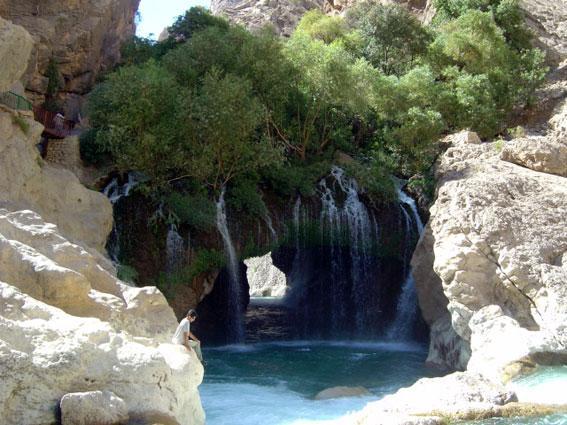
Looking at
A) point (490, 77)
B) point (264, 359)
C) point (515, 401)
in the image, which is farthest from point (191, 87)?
point (515, 401)

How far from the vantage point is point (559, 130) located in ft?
77.0

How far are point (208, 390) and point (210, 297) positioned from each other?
9.47 meters

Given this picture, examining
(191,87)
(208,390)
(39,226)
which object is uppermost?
(191,87)

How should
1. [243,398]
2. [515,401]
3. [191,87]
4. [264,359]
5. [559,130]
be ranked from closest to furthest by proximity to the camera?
[515,401], [243,398], [264,359], [559,130], [191,87]

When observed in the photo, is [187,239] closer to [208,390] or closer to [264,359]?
[264,359]

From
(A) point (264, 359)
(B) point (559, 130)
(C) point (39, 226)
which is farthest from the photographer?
(B) point (559, 130)

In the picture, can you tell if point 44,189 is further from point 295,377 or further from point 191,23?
point 191,23

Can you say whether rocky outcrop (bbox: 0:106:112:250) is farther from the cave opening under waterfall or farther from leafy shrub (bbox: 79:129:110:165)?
the cave opening under waterfall

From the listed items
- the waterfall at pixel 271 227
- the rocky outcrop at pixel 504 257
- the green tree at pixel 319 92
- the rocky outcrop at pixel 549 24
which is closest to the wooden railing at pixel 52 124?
the waterfall at pixel 271 227

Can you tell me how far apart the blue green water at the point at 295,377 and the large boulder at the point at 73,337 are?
2.83 m

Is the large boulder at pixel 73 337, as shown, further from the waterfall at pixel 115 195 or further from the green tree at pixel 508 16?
the green tree at pixel 508 16

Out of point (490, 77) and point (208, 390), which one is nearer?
point (208, 390)

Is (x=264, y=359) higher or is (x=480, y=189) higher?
(x=480, y=189)

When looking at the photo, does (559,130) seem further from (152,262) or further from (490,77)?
(152,262)
